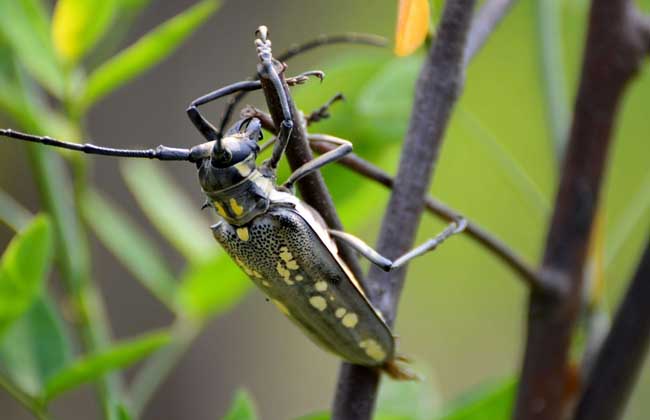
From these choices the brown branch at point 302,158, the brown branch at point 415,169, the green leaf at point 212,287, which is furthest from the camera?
the green leaf at point 212,287

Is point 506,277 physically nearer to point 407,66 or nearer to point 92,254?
point 92,254

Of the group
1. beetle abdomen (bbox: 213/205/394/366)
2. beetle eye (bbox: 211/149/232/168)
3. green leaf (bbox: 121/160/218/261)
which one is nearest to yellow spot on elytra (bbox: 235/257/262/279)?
beetle abdomen (bbox: 213/205/394/366)

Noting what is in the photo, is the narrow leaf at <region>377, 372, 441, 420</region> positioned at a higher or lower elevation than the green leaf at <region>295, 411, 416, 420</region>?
lower

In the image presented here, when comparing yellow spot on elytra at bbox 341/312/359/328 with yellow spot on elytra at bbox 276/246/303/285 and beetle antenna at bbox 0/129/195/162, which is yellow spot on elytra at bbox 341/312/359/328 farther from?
beetle antenna at bbox 0/129/195/162

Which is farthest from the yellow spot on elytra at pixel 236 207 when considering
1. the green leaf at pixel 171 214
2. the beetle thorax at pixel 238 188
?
the green leaf at pixel 171 214

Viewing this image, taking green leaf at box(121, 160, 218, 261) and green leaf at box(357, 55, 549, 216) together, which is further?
green leaf at box(121, 160, 218, 261)

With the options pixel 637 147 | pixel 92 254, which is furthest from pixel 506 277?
pixel 92 254

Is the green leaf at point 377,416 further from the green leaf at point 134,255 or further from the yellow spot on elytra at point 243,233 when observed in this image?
the green leaf at point 134,255
